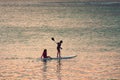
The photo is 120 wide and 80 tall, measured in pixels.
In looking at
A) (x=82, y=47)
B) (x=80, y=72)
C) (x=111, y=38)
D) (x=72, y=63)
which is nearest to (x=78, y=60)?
(x=72, y=63)

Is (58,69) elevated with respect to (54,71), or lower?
elevated

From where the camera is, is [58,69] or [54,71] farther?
[58,69]

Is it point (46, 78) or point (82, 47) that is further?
point (82, 47)

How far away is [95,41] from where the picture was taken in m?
60.3

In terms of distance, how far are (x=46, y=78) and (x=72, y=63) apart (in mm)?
6245

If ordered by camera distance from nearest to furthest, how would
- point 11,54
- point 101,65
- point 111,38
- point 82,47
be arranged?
point 101,65 → point 11,54 → point 82,47 → point 111,38

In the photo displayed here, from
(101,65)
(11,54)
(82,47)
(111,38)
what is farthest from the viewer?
(111,38)

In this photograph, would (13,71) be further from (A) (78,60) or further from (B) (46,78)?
(A) (78,60)

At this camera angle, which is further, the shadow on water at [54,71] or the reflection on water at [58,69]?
the reflection on water at [58,69]

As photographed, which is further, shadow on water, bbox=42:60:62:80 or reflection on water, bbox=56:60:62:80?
reflection on water, bbox=56:60:62:80

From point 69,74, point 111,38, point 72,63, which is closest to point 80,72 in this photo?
point 69,74

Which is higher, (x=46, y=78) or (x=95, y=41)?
(x=95, y=41)

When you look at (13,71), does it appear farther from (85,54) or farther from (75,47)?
(75,47)

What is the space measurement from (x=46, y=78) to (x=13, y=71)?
3.04m
